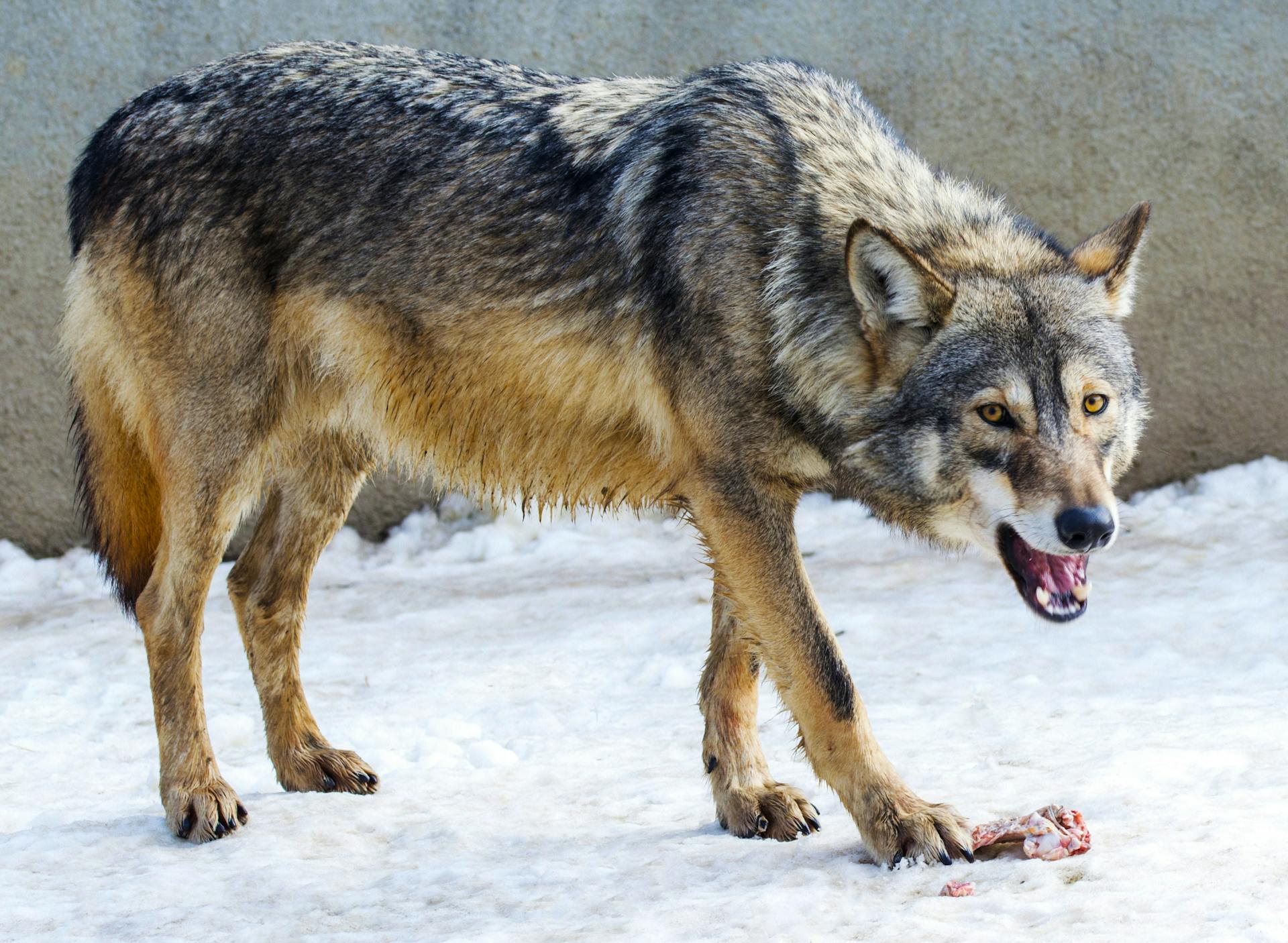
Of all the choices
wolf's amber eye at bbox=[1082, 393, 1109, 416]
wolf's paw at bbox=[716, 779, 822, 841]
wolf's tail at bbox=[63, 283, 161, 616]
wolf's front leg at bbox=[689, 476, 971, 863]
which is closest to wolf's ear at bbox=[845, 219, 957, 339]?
wolf's amber eye at bbox=[1082, 393, 1109, 416]

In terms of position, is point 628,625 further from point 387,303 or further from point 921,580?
point 387,303

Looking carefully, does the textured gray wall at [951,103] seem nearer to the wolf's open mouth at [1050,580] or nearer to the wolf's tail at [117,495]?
the wolf's tail at [117,495]

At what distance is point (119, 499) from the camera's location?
3748 millimetres

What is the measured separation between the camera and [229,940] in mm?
2654

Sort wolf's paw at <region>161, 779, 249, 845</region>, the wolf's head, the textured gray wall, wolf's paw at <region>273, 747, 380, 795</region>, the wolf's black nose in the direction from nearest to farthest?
the wolf's black nose < the wolf's head < wolf's paw at <region>161, 779, 249, 845</region> < wolf's paw at <region>273, 747, 380, 795</region> < the textured gray wall

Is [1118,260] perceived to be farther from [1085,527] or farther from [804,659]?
[804,659]

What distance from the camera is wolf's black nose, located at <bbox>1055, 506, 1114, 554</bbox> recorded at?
8.70 ft

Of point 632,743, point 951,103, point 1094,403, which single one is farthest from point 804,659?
point 951,103

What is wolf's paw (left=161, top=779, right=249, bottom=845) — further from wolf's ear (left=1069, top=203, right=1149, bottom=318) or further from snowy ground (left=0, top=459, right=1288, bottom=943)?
wolf's ear (left=1069, top=203, right=1149, bottom=318)

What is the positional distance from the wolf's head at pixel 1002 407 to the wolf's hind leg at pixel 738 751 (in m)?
0.54

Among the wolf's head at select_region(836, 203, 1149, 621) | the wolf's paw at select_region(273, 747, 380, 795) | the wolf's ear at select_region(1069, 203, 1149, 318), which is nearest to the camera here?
the wolf's head at select_region(836, 203, 1149, 621)

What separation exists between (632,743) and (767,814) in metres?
0.82

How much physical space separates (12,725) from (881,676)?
9.01 feet

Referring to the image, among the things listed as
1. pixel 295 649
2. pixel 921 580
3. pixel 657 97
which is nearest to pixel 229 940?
pixel 295 649
